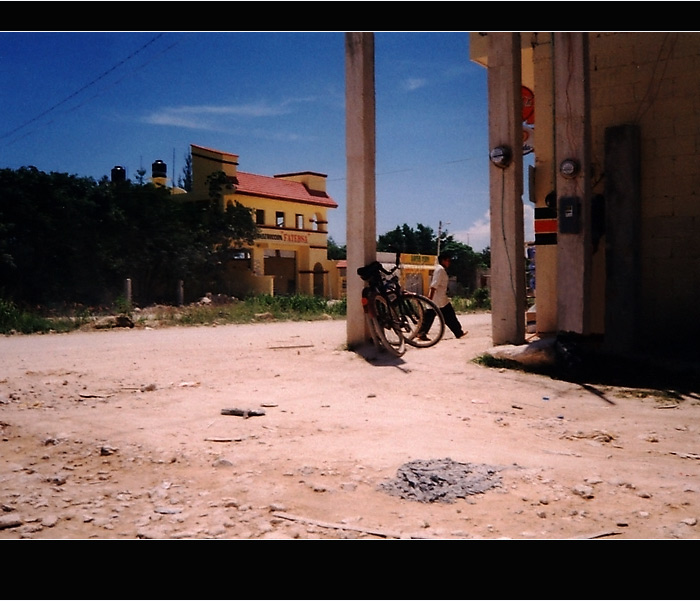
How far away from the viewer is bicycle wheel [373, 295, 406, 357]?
805 centimetres

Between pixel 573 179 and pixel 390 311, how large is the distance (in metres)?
2.96

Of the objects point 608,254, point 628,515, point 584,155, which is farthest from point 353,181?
point 628,515

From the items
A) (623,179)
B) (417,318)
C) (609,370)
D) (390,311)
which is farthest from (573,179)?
(390,311)

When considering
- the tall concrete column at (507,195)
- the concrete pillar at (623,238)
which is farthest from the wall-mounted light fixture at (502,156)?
the concrete pillar at (623,238)

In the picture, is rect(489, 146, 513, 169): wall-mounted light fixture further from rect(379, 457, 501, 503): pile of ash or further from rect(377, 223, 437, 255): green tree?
rect(377, 223, 437, 255): green tree

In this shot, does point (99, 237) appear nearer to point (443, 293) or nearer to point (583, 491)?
point (443, 293)

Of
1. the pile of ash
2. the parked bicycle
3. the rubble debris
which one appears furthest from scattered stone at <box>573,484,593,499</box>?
the parked bicycle

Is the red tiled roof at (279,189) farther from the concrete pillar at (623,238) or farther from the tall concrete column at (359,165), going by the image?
the concrete pillar at (623,238)

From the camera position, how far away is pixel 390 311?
27.2 ft

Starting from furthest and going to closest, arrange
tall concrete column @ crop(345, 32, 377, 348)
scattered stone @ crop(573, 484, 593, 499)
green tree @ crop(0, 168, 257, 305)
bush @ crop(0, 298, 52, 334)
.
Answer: green tree @ crop(0, 168, 257, 305) < bush @ crop(0, 298, 52, 334) < tall concrete column @ crop(345, 32, 377, 348) < scattered stone @ crop(573, 484, 593, 499)

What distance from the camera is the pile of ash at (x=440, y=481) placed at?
3.17 meters

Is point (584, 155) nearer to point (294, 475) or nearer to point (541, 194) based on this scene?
point (541, 194)

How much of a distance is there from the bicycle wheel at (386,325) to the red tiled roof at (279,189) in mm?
24914

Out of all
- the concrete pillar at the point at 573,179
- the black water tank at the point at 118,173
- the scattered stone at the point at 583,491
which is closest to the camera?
the scattered stone at the point at 583,491
